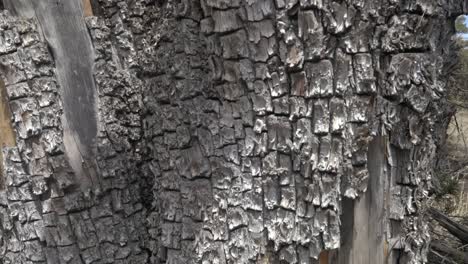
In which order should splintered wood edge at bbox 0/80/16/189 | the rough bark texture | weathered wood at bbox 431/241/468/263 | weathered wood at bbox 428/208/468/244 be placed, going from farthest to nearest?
weathered wood at bbox 428/208/468/244 → weathered wood at bbox 431/241/468/263 → splintered wood edge at bbox 0/80/16/189 → the rough bark texture

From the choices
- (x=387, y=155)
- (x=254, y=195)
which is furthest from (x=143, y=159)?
(x=387, y=155)

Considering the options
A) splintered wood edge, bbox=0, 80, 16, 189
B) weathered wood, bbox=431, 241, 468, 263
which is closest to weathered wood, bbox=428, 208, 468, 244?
weathered wood, bbox=431, 241, 468, 263

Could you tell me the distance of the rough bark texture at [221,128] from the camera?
4.44ft

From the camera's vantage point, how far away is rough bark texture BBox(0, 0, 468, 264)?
1.35 m

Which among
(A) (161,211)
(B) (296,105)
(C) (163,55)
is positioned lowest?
(A) (161,211)

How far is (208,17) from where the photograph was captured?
146 centimetres

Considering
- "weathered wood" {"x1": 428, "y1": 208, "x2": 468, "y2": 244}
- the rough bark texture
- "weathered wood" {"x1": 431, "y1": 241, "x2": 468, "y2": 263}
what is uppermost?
the rough bark texture

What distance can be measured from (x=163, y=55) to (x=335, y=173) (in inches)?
28.1

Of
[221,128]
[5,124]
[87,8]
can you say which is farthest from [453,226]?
[5,124]

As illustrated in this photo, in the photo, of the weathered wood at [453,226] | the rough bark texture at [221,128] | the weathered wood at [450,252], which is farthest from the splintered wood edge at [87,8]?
the weathered wood at [450,252]

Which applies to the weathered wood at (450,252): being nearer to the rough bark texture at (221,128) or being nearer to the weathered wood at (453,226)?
the weathered wood at (453,226)

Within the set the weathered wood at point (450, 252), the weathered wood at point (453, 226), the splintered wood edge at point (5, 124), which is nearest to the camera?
the splintered wood edge at point (5, 124)

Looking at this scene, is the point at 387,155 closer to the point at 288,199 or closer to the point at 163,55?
the point at 288,199

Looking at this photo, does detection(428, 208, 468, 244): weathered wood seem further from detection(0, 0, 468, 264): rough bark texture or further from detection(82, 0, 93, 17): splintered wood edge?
detection(82, 0, 93, 17): splintered wood edge
